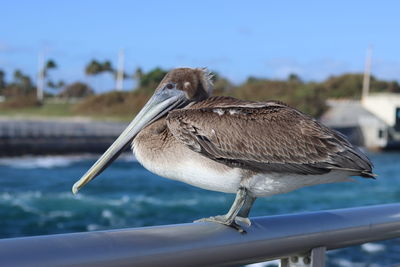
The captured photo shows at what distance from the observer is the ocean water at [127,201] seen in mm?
18031

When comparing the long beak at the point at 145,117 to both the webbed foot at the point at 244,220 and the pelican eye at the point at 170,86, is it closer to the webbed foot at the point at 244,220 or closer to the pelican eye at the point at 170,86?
the pelican eye at the point at 170,86

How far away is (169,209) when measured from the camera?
21891mm

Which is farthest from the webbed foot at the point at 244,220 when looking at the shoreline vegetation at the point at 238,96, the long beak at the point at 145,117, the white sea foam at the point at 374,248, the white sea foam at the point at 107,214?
the shoreline vegetation at the point at 238,96

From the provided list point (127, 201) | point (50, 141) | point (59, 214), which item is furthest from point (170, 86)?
point (50, 141)

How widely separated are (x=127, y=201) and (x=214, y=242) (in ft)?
73.5

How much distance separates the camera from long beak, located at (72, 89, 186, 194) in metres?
→ 1.97

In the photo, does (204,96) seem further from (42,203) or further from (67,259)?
(42,203)

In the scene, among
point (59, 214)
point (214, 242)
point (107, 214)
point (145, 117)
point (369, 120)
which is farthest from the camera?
point (369, 120)

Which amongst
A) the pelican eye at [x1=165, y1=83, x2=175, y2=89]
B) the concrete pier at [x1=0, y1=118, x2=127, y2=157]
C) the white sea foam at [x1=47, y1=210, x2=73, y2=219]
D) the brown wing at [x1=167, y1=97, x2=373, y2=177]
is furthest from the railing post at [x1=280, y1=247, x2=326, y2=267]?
the concrete pier at [x1=0, y1=118, x2=127, y2=157]

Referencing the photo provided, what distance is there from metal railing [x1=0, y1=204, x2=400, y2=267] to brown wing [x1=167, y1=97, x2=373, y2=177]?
0.65 feet

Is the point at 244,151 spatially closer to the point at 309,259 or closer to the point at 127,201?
the point at 309,259

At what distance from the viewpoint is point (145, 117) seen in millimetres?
2191

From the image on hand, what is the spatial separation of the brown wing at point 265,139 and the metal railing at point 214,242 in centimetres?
20

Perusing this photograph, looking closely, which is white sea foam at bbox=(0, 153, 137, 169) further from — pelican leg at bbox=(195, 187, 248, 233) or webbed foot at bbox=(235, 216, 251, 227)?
webbed foot at bbox=(235, 216, 251, 227)
